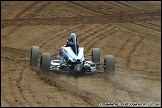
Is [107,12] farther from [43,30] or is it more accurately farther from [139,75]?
[139,75]

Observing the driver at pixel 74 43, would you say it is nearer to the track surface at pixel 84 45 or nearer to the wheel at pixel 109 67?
the track surface at pixel 84 45

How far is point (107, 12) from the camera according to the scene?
27.2 m

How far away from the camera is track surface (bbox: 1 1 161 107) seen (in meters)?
12.7

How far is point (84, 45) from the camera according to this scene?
20.2 meters

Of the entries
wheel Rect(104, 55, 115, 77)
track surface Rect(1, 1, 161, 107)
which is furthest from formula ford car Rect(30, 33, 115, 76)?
track surface Rect(1, 1, 161, 107)

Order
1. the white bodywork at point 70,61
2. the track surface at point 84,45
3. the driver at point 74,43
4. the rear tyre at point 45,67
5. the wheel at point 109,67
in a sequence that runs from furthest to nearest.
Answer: the driver at point 74,43
the white bodywork at point 70,61
the wheel at point 109,67
the rear tyre at point 45,67
the track surface at point 84,45

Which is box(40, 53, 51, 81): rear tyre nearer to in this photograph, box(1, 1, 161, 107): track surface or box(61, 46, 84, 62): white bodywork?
box(1, 1, 161, 107): track surface

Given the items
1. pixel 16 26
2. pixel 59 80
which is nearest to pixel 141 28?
pixel 16 26

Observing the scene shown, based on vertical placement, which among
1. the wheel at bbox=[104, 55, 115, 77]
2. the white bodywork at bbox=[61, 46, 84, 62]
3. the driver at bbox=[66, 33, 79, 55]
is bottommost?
the wheel at bbox=[104, 55, 115, 77]

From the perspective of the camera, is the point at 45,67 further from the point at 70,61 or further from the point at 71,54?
the point at 71,54

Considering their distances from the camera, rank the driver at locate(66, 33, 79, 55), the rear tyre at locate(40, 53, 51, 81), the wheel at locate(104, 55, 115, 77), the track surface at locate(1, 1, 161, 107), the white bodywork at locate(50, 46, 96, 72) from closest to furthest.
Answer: the track surface at locate(1, 1, 161, 107) → the rear tyre at locate(40, 53, 51, 81) → the wheel at locate(104, 55, 115, 77) → the white bodywork at locate(50, 46, 96, 72) → the driver at locate(66, 33, 79, 55)

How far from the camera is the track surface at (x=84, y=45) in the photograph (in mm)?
12688

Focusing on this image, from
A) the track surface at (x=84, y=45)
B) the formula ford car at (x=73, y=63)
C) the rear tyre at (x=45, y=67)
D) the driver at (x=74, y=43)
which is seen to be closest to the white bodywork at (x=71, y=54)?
the formula ford car at (x=73, y=63)

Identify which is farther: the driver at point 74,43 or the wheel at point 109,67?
the driver at point 74,43
